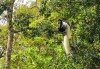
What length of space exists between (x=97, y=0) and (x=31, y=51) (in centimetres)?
287

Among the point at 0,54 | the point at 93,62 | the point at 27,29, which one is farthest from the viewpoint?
the point at 0,54

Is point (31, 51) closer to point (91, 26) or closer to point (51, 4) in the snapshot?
point (51, 4)

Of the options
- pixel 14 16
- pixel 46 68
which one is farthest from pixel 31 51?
pixel 14 16

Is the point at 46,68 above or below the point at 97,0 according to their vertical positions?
below

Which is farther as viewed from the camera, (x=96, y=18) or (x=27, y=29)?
(x=27, y=29)

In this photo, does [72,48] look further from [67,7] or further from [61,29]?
[67,7]

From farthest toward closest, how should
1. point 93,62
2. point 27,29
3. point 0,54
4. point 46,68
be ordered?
point 0,54 < point 27,29 < point 46,68 < point 93,62

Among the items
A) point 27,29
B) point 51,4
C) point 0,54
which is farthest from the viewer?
point 0,54

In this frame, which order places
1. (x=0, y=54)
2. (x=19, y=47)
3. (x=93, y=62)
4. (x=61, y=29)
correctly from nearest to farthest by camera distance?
(x=93, y=62) < (x=61, y=29) < (x=19, y=47) < (x=0, y=54)

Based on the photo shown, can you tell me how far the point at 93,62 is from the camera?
23.0 ft

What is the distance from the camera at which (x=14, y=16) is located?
10820 millimetres

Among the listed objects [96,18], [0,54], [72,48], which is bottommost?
[0,54]

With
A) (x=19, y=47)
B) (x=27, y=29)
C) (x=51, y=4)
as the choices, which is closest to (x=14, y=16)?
(x=27, y=29)

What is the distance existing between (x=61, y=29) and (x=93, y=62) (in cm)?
107
